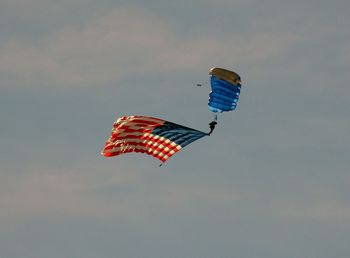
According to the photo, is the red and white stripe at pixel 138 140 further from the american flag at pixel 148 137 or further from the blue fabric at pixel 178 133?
the blue fabric at pixel 178 133

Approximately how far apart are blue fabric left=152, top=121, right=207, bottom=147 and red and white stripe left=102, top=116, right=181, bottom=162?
233 millimetres

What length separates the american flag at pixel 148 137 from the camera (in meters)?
58.1

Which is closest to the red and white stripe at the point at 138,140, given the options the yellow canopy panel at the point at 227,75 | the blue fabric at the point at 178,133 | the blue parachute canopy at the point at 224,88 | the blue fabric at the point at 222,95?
the blue fabric at the point at 178,133

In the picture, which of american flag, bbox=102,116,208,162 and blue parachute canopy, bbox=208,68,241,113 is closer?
american flag, bbox=102,116,208,162

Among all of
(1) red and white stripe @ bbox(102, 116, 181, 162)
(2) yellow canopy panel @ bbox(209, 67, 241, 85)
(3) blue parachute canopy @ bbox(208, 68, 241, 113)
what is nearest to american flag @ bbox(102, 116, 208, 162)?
(1) red and white stripe @ bbox(102, 116, 181, 162)

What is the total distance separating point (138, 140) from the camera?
59.2 meters

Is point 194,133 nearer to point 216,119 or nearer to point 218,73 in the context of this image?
point 216,119

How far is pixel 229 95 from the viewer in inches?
2372

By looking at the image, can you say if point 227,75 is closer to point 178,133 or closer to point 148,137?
point 178,133

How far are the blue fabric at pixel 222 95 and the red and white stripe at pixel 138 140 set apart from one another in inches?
138

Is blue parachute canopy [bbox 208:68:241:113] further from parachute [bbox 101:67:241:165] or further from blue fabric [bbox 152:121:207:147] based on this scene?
blue fabric [bbox 152:121:207:147]

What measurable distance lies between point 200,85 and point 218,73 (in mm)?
9905

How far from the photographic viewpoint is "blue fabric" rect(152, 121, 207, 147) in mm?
57500

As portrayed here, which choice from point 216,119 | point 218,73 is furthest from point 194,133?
point 218,73
